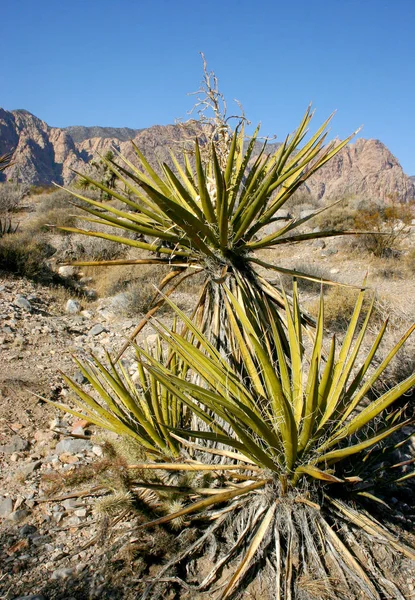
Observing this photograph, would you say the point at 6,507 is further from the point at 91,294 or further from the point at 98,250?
the point at 98,250

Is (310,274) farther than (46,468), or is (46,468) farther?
(310,274)

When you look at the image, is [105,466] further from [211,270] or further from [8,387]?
[8,387]

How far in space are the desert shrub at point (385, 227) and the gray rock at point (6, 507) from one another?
10057 mm

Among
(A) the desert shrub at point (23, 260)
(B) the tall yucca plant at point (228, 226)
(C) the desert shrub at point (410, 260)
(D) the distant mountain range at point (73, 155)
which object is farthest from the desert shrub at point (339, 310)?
(D) the distant mountain range at point (73, 155)

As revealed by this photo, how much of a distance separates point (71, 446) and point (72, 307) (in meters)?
3.91

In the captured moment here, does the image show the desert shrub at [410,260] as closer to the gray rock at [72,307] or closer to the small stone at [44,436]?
the gray rock at [72,307]

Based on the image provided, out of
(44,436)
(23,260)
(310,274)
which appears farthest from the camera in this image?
(310,274)

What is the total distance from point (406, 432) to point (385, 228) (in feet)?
31.5

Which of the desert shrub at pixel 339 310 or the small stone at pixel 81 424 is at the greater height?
the desert shrub at pixel 339 310

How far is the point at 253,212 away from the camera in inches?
108

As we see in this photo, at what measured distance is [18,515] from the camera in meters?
2.92

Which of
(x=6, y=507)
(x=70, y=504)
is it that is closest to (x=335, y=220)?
(x=70, y=504)

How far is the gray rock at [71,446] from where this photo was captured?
3.77 metres

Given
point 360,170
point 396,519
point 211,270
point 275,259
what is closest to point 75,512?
point 211,270
